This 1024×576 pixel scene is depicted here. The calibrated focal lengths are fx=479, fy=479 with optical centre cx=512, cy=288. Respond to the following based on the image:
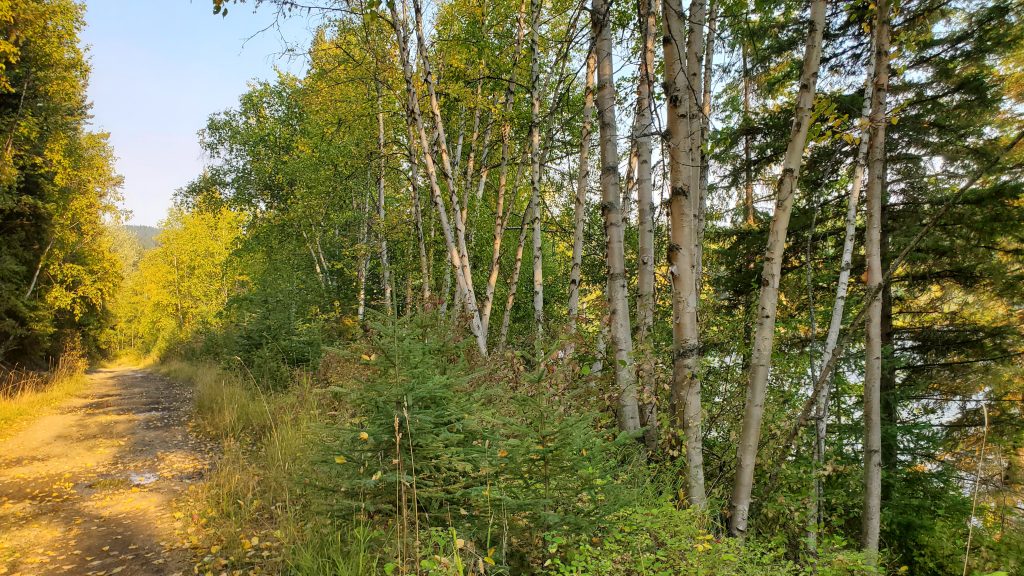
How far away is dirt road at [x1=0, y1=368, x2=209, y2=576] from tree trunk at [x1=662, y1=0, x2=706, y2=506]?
13.1ft

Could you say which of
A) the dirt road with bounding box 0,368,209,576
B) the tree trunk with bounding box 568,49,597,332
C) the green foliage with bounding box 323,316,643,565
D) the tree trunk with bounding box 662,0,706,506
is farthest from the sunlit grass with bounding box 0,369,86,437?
the tree trunk with bounding box 662,0,706,506

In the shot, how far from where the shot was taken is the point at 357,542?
3.08m

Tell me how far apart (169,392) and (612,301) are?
577 inches

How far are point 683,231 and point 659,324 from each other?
389 centimetres

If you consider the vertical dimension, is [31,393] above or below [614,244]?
below

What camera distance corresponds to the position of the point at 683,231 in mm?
3416

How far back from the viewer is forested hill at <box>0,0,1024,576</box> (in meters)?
3.17

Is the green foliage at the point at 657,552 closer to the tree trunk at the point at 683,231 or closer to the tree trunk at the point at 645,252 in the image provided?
the tree trunk at the point at 683,231

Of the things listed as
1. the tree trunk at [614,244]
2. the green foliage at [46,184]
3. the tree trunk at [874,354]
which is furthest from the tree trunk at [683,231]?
the green foliage at [46,184]

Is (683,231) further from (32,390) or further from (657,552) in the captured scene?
(32,390)

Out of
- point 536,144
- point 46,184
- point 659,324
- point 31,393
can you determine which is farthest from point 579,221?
point 46,184

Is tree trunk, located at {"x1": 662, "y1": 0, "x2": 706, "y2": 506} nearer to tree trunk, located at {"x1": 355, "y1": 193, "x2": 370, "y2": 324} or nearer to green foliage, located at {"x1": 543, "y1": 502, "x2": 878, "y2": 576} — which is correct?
green foliage, located at {"x1": 543, "y1": 502, "x2": 878, "y2": 576}

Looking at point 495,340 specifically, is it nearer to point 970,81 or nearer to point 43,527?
point 43,527

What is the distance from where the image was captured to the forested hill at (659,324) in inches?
125
